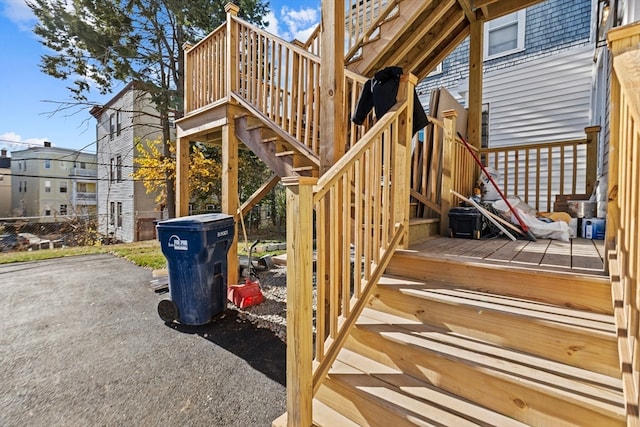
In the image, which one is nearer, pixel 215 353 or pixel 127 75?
pixel 215 353

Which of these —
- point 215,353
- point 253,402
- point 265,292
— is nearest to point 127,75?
point 265,292

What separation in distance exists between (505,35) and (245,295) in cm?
914

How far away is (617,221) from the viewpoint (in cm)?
171

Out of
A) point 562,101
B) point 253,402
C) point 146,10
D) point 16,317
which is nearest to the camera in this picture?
point 253,402

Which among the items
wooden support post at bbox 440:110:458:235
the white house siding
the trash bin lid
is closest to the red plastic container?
the trash bin lid

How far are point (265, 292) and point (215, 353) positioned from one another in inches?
65.7

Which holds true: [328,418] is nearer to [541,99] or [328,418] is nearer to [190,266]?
[190,266]

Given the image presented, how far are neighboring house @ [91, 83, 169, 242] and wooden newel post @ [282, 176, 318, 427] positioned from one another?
1305cm

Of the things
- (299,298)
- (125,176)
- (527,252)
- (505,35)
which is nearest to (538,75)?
(505,35)

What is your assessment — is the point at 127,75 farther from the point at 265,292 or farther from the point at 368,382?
the point at 368,382

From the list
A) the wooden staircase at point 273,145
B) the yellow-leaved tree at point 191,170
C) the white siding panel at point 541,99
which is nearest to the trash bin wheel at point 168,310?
the wooden staircase at point 273,145

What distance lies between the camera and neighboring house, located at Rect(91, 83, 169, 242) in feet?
42.3

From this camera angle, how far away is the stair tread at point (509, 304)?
5.11 ft

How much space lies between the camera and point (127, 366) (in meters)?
2.55
